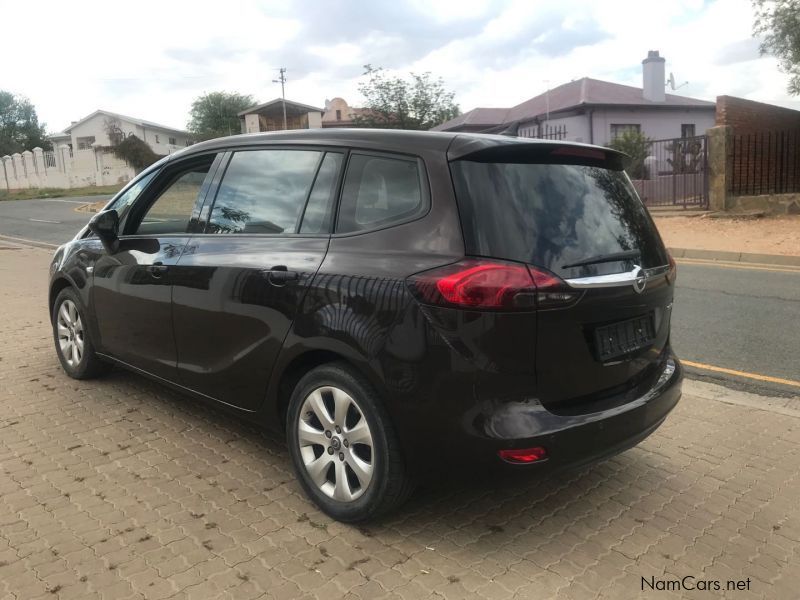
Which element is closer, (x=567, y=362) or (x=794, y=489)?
(x=567, y=362)

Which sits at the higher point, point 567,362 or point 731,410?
point 567,362

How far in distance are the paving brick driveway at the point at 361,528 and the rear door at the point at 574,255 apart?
60 cm

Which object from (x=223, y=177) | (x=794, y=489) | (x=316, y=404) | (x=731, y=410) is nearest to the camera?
(x=316, y=404)

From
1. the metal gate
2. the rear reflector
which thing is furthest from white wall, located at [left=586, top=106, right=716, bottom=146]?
the rear reflector

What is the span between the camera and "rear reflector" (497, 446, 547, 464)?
2.55 meters

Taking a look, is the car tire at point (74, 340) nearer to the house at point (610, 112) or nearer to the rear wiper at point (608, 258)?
the rear wiper at point (608, 258)

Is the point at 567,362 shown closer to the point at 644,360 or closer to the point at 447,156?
the point at 644,360

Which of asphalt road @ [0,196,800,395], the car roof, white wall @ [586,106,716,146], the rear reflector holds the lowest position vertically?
asphalt road @ [0,196,800,395]

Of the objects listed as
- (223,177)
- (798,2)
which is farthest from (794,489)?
(798,2)

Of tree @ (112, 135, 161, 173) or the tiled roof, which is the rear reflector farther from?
tree @ (112, 135, 161, 173)

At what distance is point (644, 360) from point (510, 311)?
876 millimetres

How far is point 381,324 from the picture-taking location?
8.78 feet

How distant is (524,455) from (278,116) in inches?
2700

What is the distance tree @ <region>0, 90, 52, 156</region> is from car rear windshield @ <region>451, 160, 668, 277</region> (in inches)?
4146
